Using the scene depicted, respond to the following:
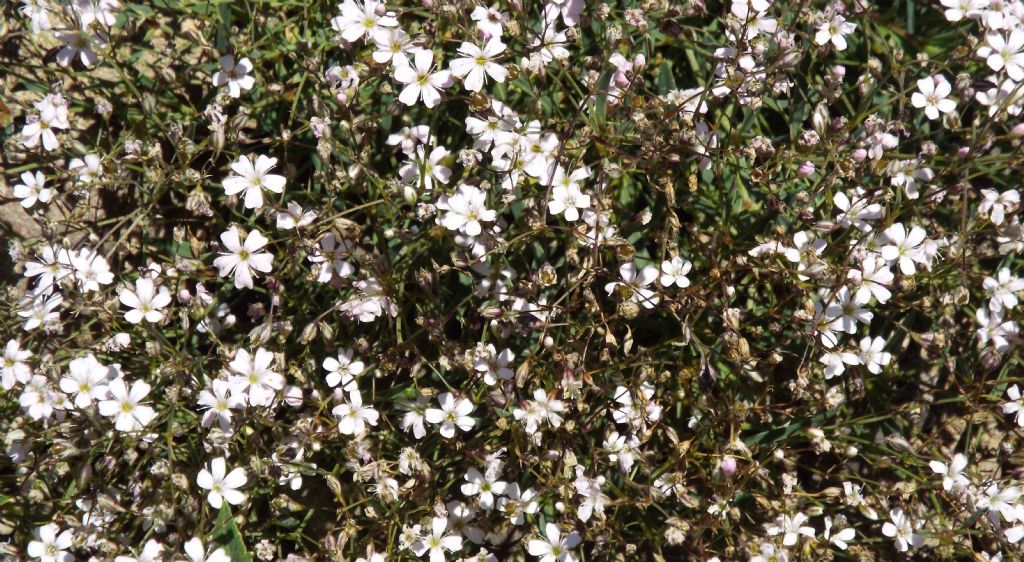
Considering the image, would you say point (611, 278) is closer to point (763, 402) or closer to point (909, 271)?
point (763, 402)

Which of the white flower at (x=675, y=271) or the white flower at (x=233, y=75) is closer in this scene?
the white flower at (x=675, y=271)

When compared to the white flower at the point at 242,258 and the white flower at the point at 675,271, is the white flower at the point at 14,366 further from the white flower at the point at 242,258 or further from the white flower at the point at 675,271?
the white flower at the point at 675,271

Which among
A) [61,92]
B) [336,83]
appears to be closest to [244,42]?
[336,83]

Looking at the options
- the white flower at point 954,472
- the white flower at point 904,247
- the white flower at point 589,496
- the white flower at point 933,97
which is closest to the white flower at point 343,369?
the white flower at point 589,496

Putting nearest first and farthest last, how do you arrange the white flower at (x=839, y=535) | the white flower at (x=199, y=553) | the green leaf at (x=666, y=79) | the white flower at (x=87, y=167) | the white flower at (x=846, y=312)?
the white flower at (x=199, y=553)
the white flower at (x=846, y=312)
the white flower at (x=839, y=535)
the white flower at (x=87, y=167)
the green leaf at (x=666, y=79)

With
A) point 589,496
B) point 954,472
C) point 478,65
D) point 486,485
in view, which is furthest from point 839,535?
point 478,65

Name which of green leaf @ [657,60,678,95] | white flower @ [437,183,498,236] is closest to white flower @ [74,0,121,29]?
white flower @ [437,183,498,236]
